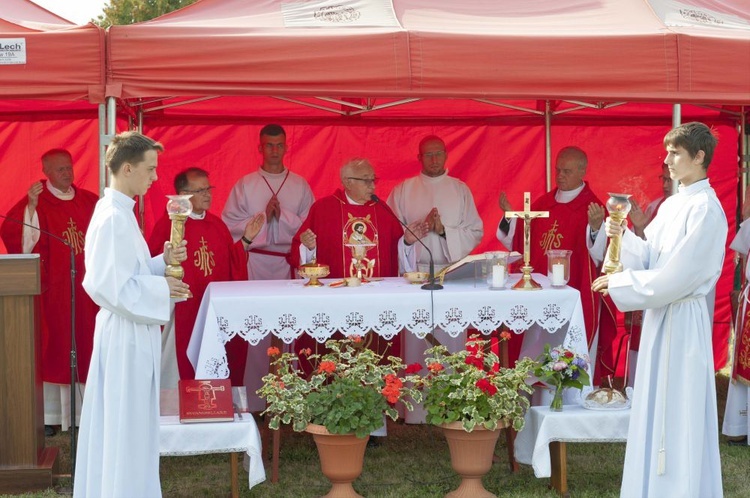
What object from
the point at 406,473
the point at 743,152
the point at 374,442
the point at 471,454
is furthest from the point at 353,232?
the point at 743,152

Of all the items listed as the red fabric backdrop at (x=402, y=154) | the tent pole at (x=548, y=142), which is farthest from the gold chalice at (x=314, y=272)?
the tent pole at (x=548, y=142)

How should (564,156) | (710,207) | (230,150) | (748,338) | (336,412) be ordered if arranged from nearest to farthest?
(710,207) → (336,412) → (748,338) → (564,156) → (230,150)

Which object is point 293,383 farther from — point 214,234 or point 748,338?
point 748,338

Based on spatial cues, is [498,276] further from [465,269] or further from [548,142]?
[548,142]

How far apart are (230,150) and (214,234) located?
1860 mm

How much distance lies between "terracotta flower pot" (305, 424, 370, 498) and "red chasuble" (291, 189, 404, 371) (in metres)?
1.86

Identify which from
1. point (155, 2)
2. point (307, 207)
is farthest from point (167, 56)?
point (155, 2)

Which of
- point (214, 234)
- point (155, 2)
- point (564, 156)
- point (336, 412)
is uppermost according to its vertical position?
point (155, 2)

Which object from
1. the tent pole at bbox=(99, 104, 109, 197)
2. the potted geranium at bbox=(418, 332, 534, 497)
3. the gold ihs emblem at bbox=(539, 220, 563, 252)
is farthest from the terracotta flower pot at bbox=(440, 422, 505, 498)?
the gold ihs emblem at bbox=(539, 220, 563, 252)

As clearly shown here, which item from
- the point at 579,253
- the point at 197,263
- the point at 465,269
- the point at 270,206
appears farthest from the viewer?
the point at 270,206

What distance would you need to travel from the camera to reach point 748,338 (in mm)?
6770

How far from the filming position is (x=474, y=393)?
5367 mm

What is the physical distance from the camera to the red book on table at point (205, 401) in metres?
5.34

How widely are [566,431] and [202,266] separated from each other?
2781 mm
